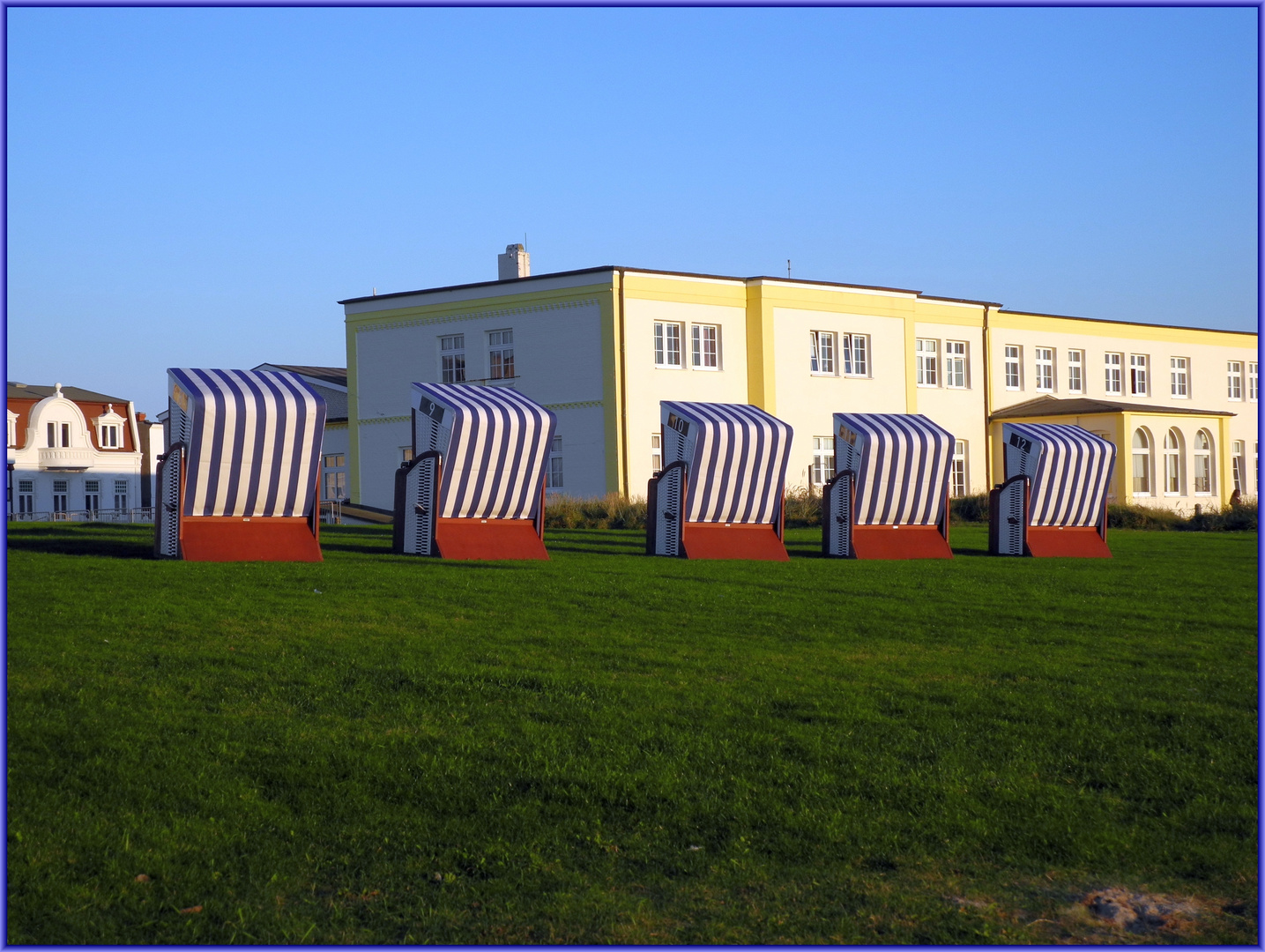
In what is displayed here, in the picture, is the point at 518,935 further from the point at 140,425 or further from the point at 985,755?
the point at 140,425

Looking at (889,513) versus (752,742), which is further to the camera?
(889,513)

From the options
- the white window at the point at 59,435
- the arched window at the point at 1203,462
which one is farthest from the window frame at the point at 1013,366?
the white window at the point at 59,435

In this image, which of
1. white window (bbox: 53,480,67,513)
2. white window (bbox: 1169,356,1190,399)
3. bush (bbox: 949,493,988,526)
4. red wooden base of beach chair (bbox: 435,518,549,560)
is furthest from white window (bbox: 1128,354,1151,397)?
white window (bbox: 53,480,67,513)

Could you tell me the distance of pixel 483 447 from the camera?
48.9ft

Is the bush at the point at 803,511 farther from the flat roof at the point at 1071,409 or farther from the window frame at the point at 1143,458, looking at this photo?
the window frame at the point at 1143,458

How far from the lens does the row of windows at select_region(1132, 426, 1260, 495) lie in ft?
133

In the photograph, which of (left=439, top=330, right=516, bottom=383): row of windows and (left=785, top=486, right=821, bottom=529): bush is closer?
(left=785, top=486, right=821, bottom=529): bush

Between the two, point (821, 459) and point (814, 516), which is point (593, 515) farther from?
point (821, 459)

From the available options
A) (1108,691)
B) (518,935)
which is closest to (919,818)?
(518,935)

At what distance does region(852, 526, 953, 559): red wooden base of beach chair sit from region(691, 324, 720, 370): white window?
18836 millimetres

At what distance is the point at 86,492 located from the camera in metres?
54.1

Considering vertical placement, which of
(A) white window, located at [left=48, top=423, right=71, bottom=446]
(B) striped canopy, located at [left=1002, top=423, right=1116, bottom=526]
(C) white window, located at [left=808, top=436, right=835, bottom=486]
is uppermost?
(A) white window, located at [left=48, top=423, right=71, bottom=446]

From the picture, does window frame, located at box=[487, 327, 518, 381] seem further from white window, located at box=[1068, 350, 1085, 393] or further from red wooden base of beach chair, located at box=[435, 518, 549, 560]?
red wooden base of beach chair, located at box=[435, 518, 549, 560]

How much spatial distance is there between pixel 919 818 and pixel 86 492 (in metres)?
54.7
